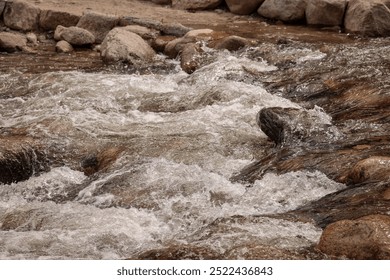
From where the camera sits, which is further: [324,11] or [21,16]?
[21,16]

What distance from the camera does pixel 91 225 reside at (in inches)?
190

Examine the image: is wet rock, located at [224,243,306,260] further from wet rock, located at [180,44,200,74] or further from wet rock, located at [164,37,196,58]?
wet rock, located at [164,37,196,58]

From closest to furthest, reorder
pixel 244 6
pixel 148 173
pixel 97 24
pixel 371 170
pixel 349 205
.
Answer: pixel 349 205
pixel 371 170
pixel 148 173
pixel 97 24
pixel 244 6

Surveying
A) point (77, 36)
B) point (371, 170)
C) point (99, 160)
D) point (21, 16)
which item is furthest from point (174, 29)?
point (371, 170)

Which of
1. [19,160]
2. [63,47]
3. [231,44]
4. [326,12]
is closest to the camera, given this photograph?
[19,160]

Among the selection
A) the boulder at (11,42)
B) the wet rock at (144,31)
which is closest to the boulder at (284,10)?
the wet rock at (144,31)

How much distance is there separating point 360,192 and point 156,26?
7895 mm

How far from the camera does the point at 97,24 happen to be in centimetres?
1184

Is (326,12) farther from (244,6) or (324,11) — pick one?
(244,6)

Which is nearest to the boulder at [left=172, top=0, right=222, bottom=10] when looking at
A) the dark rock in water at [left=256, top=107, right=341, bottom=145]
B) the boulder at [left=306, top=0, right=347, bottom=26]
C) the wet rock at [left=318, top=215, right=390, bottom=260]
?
the boulder at [left=306, top=0, right=347, bottom=26]

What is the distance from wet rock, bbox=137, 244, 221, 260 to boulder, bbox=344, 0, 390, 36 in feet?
27.1

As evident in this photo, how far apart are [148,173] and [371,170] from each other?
6.43ft
